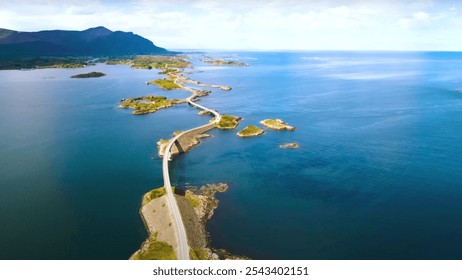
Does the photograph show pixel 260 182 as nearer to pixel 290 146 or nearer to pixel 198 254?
pixel 290 146

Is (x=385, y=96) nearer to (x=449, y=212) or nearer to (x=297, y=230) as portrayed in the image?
(x=449, y=212)

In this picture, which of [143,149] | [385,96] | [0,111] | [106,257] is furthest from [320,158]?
[0,111]

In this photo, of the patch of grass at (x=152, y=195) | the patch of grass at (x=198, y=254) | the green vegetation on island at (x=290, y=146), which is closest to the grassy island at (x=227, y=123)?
the green vegetation on island at (x=290, y=146)

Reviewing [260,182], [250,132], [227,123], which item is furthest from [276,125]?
[260,182]

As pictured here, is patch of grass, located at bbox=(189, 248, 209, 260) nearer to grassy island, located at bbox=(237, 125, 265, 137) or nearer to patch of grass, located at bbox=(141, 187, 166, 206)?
patch of grass, located at bbox=(141, 187, 166, 206)

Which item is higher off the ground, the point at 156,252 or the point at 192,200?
the point at 192,200

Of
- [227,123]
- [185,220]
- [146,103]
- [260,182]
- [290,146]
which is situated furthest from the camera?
[146,103]

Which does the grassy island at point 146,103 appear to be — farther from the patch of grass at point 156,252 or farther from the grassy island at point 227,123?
the patch of grass at point 156,252
